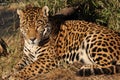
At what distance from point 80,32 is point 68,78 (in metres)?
1.32

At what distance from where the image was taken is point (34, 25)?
884cm

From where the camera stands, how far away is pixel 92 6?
447 inches

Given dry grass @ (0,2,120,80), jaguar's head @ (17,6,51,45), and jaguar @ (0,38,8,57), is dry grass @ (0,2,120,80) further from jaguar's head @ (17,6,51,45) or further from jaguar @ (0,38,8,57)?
jaguar's head @ (17,6,51,45)

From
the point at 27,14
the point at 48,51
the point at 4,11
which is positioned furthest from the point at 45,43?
the point at 4,11

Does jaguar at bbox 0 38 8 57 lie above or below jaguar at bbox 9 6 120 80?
below

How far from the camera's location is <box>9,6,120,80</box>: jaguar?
8.48m

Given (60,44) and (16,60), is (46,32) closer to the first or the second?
(60,44)

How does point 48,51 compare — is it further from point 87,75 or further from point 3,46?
point 3,46

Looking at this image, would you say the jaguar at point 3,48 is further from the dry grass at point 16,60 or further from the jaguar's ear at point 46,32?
the jaguar's ear at point 46,32

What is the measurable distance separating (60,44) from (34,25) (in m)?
0.75

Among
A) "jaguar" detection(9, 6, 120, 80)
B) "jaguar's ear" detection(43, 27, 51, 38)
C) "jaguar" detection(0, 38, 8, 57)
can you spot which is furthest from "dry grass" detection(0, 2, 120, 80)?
"jaguar's ear" detection(43, 27, 51, 38)

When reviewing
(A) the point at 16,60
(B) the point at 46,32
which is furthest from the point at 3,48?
(B) the point at 46,32

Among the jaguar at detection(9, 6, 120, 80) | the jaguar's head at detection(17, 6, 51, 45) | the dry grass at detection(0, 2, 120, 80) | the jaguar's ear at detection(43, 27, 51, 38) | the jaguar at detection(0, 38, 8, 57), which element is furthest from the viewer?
the jaguar at detection(0, 38, 8, 57)

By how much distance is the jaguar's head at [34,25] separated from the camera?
8797 mm
